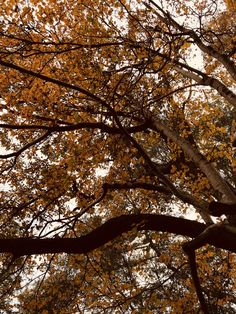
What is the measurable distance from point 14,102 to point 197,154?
4.06 meters

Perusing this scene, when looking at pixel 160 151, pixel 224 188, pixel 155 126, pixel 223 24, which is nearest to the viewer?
pixel 224 188

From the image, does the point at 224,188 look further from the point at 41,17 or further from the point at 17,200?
the point at 41,17

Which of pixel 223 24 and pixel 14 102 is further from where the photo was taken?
pixel 223 24

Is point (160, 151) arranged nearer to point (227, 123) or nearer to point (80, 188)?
point (227, 123)

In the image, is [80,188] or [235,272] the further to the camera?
[235,272]

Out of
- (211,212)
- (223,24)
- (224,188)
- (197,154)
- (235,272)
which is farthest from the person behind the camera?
(223,24)

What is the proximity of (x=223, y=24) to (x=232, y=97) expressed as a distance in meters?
6.16

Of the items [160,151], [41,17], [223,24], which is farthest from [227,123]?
[41,17]

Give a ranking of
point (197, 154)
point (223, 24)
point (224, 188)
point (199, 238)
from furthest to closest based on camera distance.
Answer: point (223, 24), point (197, 154), point (224, 188), point (199, 238)

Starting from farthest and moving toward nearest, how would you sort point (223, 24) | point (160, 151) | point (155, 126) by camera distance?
point (160, 151)
point (223, 24)
point (155, 126)

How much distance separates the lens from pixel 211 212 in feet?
14.9

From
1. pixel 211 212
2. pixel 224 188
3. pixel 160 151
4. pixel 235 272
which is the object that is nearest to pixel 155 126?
pixel 224 188

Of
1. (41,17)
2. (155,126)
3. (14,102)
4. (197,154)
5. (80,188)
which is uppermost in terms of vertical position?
(41,17)

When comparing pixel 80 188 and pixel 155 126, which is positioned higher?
pixel 155 126
